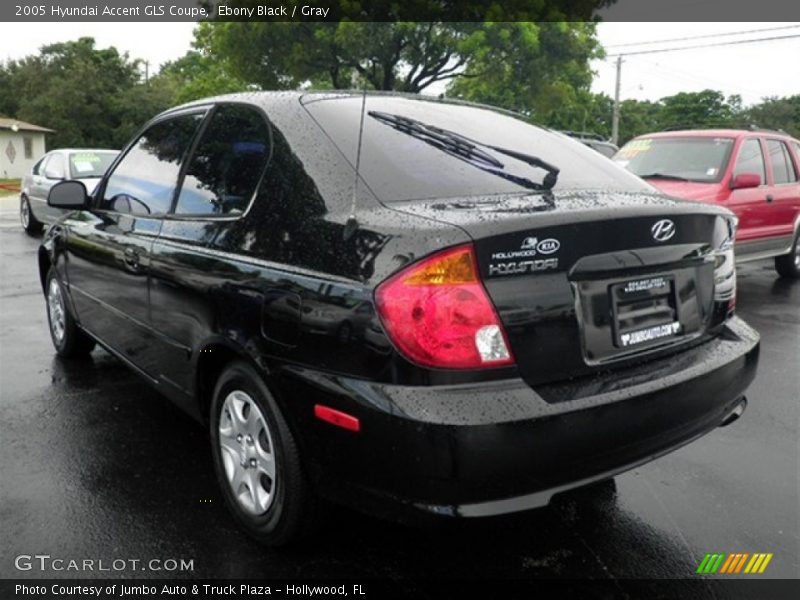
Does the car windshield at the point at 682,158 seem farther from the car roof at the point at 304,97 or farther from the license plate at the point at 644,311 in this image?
the license plate at the point at 644,311

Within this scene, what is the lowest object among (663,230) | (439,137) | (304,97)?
(663,230)

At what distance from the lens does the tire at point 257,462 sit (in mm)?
2406

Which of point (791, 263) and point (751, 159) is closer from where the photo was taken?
point (751, 159)

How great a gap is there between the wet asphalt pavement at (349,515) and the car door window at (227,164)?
1.23 meters

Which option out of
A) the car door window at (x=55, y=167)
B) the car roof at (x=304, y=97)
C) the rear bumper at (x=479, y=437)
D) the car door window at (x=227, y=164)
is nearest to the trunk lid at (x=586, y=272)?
the rear bumper at (x=479, y=437)

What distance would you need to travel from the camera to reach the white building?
3936cm

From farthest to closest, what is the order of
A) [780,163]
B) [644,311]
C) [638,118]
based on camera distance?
[638,118]
[780,163]
[644,311]

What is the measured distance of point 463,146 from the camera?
9.22 ft

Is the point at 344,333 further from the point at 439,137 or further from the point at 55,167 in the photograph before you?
the point at 55,167

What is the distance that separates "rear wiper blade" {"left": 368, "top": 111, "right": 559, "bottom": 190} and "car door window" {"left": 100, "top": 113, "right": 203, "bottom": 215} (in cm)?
101

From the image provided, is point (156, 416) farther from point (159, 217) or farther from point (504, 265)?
point (504, 265)

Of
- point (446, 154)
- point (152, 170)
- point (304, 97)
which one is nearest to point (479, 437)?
point (446, 154)

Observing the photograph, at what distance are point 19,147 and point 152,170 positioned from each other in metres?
42.6

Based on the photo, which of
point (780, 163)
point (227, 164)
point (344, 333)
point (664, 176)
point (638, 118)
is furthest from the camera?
point (638, 118)
